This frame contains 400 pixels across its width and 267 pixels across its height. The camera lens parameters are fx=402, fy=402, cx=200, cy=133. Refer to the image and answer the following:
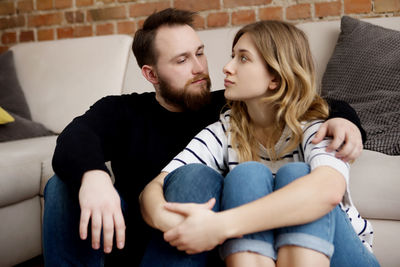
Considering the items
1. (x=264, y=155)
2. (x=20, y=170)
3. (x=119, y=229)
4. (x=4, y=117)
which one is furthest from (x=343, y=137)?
(x=4, y=117)

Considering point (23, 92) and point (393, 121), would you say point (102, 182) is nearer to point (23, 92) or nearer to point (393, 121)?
point (393, 121)

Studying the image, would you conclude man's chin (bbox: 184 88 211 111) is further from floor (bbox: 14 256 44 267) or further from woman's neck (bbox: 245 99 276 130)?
floor (bbox: 14 256 44 267)

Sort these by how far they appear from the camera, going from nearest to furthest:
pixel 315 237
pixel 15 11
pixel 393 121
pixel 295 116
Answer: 1. pixel 315 237
2. pixel 295 116
3. pixel 393 121
4. pixel 15 11

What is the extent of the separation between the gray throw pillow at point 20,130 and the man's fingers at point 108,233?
1.13m

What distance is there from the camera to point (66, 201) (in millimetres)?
969

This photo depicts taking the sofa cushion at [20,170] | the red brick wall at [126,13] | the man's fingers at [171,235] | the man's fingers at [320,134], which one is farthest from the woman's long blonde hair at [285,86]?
the red brick wall at [126,13]

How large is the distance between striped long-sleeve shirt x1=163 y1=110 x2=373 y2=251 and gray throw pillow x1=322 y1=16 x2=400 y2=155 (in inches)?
13.0

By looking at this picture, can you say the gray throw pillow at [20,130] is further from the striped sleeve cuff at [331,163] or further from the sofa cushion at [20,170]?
the striped sleeve cuff at [331,163]

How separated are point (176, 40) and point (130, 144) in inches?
15.6

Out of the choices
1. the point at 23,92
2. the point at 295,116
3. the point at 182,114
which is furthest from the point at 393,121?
the point at 23,92

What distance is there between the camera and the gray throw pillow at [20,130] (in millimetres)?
1775

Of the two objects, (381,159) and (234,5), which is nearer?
(381,159)

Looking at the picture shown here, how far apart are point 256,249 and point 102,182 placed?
1.21 ft

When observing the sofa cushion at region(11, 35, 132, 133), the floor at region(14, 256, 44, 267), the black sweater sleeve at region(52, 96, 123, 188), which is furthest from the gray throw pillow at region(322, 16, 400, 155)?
the floor at region(14, 256, 44, 267)
